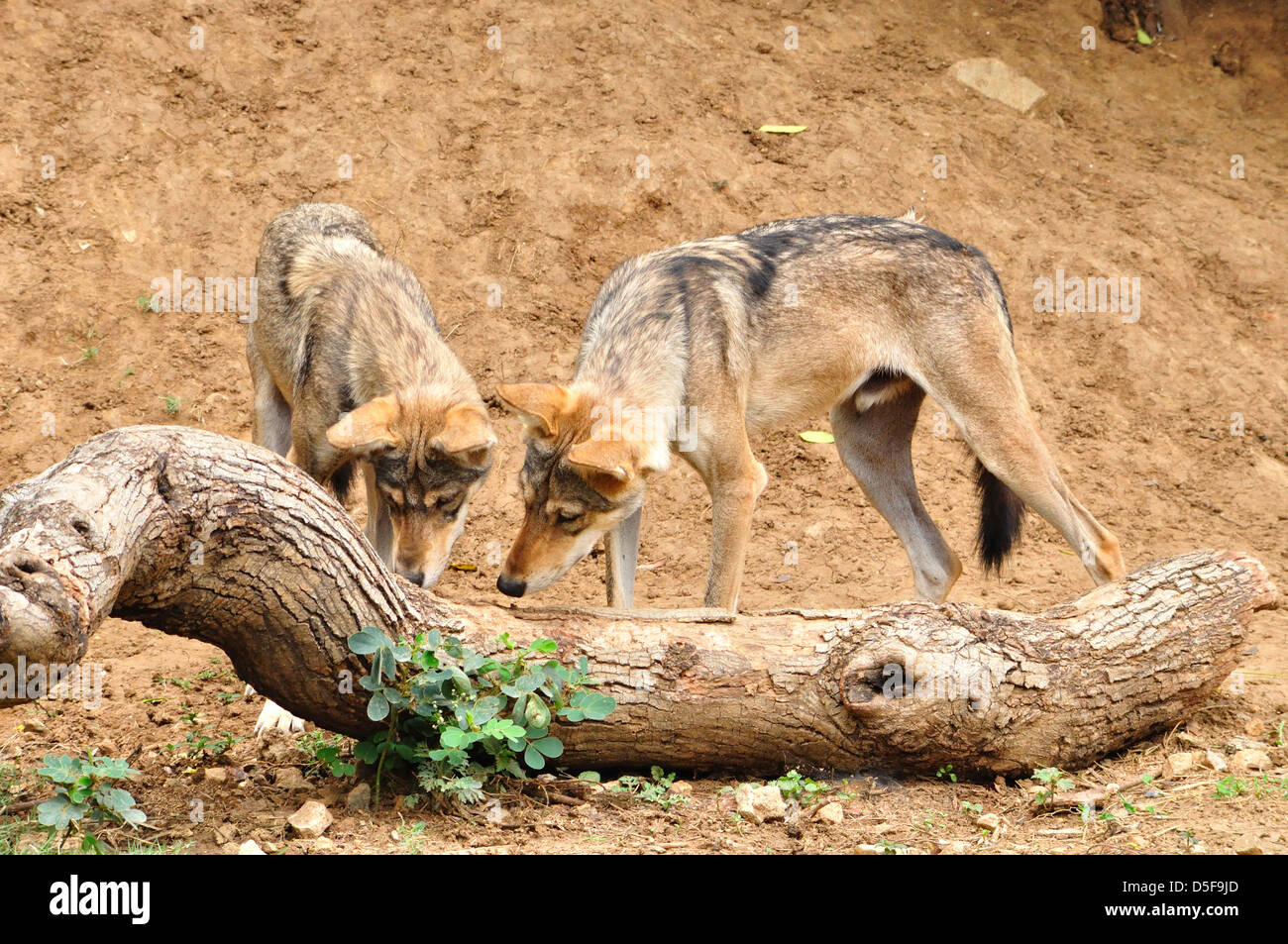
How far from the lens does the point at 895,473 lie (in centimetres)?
650

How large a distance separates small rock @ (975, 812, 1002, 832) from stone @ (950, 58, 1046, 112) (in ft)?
26.5

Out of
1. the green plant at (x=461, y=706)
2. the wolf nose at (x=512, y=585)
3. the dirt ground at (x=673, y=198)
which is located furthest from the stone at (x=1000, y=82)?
the green plant at (x=461, y=706)

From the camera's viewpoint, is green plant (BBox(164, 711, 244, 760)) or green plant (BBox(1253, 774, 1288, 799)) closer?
green plant (BBox(1253, 774, 1288, 799))

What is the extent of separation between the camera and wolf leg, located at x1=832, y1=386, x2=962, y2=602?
6.41m

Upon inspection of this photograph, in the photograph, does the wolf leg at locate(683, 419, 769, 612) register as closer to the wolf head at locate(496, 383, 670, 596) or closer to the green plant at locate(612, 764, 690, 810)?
the wolf head at locate(496, 383, 670, 596)

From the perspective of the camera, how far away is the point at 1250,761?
4719mm

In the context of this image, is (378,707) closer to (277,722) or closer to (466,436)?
(277,722)

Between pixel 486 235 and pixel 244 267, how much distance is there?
171 centimetres

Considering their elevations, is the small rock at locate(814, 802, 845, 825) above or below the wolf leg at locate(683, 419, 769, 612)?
below

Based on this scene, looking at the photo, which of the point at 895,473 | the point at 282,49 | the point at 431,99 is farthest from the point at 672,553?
the point at 282,49

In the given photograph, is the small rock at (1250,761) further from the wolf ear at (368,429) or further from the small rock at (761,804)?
the wolf ear at (368,429)

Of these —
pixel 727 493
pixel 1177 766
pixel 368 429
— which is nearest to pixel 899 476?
pixel 727 493

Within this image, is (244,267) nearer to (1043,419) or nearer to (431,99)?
(431,99)

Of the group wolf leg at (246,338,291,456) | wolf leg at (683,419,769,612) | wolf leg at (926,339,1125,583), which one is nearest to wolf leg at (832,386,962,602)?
wolf leg at (926,339,1125,583)
